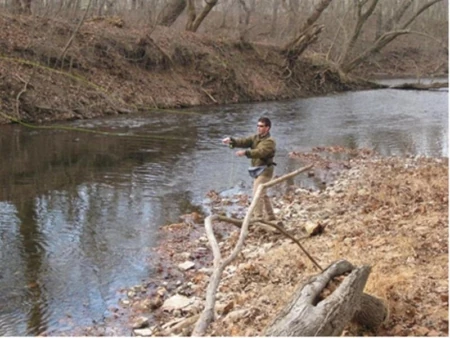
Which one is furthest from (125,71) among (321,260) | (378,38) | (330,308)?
(330,308)

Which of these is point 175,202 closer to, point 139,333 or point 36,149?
point 139,333

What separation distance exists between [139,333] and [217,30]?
31.1m

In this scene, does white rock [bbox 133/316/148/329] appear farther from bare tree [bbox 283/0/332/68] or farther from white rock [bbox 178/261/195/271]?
bare tree [bbox 283/0/332/68]

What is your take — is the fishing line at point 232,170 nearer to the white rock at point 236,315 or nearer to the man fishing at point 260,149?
the man fishing at point 260,149

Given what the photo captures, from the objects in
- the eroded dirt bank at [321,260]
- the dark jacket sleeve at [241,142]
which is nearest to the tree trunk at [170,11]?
the eroded dirt bank at [321,260]

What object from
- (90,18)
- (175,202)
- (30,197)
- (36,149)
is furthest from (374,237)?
(90,18)

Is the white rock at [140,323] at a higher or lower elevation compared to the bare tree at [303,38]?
lower

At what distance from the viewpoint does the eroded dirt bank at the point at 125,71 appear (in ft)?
70.2

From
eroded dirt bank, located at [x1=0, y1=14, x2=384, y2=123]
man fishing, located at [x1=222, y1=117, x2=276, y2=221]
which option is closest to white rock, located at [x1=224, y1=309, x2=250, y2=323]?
man fishing, located at [x1=222, y1=117, x2=276, y2=221]

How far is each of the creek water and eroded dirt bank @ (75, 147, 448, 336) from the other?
48cm

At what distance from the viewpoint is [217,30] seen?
116 ft

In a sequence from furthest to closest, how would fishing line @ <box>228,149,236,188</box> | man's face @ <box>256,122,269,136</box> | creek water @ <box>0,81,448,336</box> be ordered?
fishing line @ <box>228,149,236,188</box> < man's face @ <box>256,122,269,136</box> < creek water @ <box>0,81,448,336</box>

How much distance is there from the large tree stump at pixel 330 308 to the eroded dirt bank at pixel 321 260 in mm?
173

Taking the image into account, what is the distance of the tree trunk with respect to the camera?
31062mm
